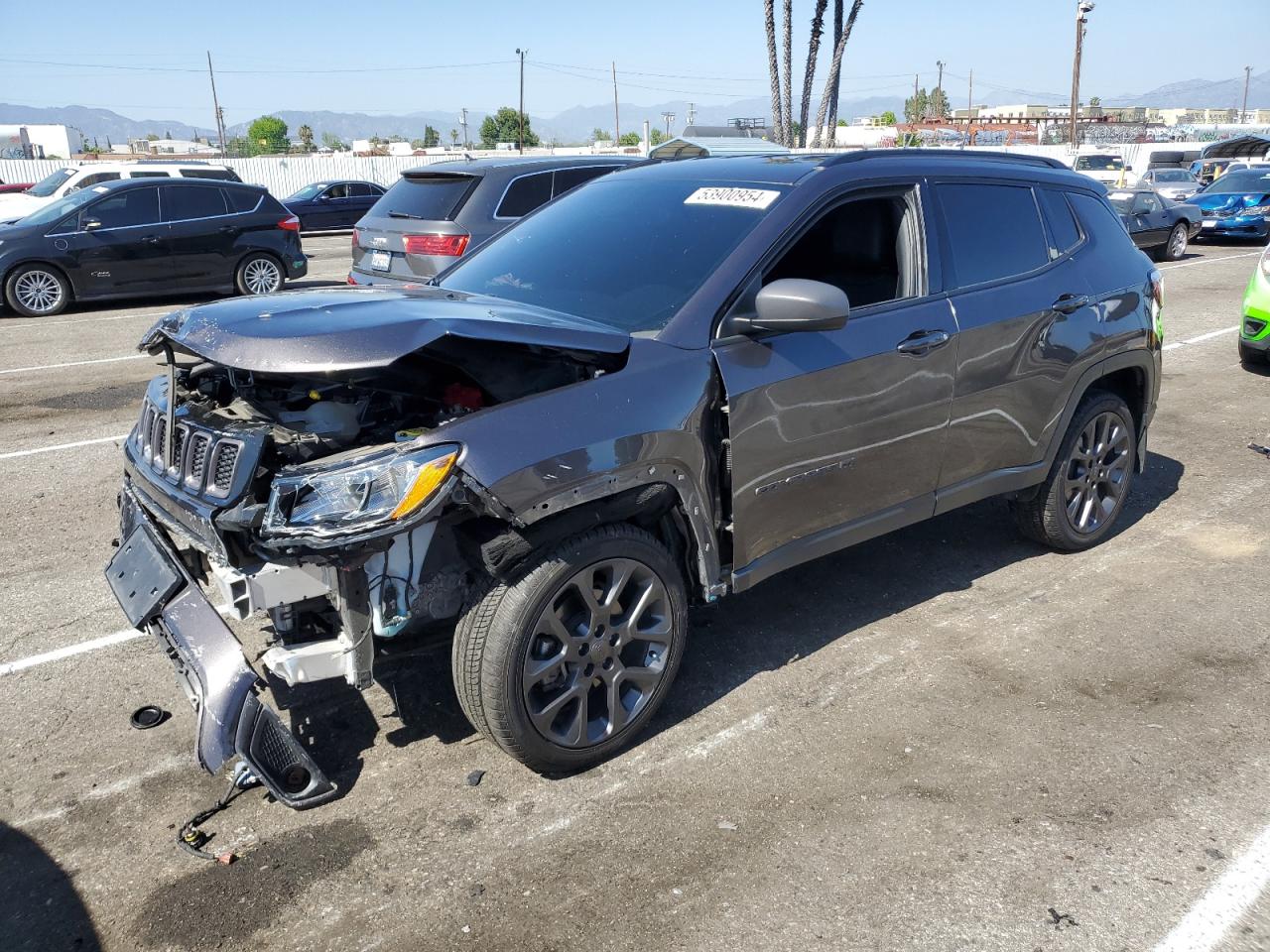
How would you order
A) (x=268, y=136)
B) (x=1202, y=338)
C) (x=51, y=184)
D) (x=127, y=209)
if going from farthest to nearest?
(x=268, y=136) < (x=51, y=184) < (x=127, y=209) < (x=1202, y=338)

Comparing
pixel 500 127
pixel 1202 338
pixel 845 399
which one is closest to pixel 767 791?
pixel 845 399

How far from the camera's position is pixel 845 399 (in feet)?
13.0

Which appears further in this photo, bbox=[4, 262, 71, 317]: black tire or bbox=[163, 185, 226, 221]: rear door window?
bbox=[163, 185, 226, 221]: rear door window

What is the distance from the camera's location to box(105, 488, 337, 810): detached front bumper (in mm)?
3082

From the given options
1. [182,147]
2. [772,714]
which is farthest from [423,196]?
[182,147]

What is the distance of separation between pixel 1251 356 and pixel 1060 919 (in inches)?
340

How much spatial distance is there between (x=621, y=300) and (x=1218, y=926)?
8.77 ft

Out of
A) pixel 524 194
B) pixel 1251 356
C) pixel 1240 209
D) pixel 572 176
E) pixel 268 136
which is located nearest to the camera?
pixel 1251 356

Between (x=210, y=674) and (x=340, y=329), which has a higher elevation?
(x=340, y=329)

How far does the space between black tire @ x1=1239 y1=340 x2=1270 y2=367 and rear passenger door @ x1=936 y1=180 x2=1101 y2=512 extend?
564 cm

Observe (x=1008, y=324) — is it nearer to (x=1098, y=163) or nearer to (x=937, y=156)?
(x=937, y=156)

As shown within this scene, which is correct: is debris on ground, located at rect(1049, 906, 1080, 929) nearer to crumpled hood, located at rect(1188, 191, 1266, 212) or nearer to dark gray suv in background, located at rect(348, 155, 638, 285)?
dark gray suv in background, located at rect(348, 155, 638, 285)

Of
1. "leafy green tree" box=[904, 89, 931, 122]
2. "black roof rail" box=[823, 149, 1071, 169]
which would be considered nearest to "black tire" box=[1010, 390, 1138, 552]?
"black roof rail" box=[823, 149, 1071, 169]

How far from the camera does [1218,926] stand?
2816mm
